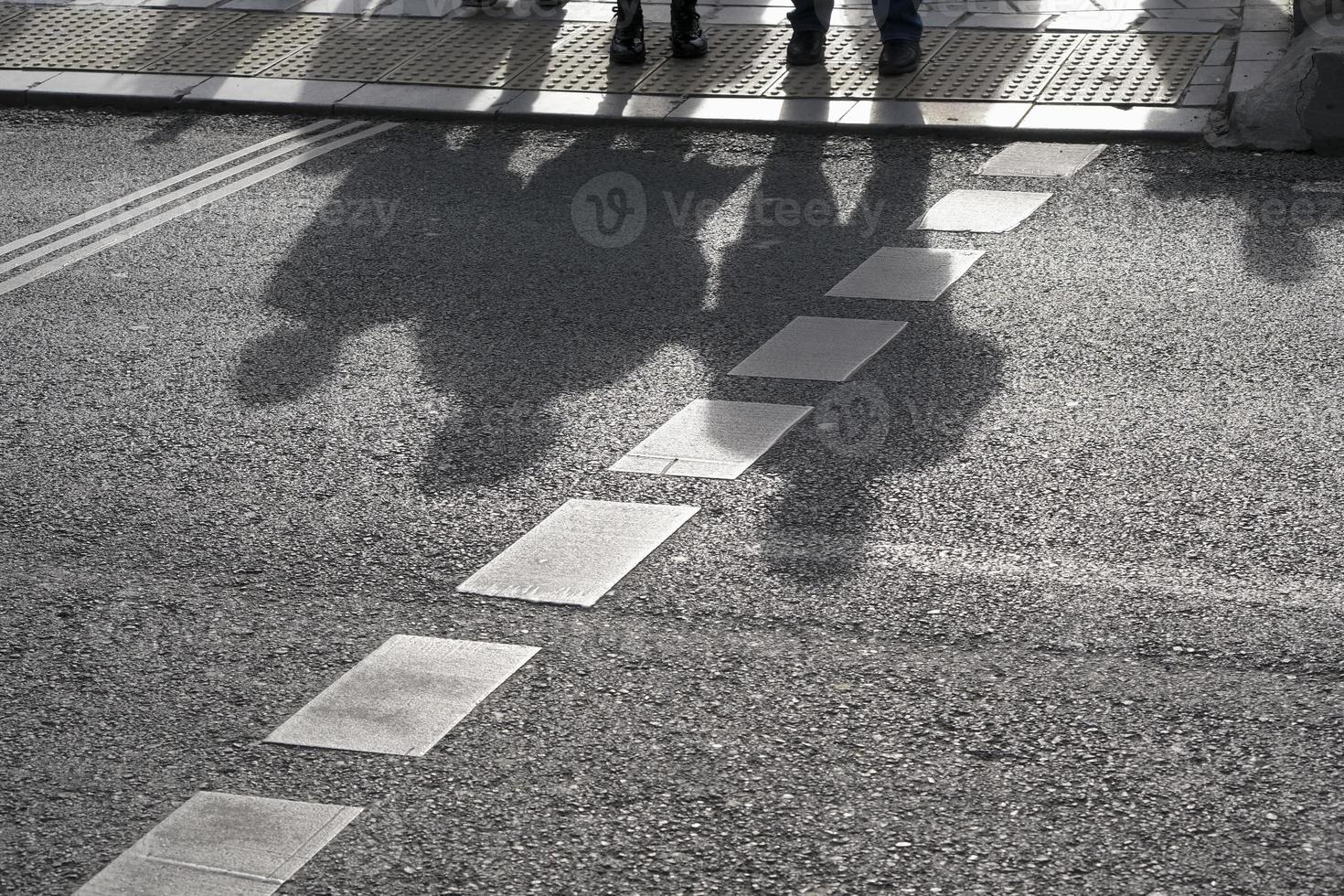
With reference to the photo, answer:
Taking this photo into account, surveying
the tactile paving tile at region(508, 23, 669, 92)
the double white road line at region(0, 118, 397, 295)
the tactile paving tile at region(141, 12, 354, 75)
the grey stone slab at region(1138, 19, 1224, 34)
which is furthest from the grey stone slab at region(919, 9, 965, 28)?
the tactile paving tile at region(141, 12, 354, 75)

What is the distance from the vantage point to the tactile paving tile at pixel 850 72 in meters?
7.59

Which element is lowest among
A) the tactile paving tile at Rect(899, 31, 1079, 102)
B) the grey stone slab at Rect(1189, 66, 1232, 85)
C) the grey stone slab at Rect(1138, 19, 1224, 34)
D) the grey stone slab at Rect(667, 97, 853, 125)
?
the grey stone slab at Rect(1189, 66, 1232, 85)

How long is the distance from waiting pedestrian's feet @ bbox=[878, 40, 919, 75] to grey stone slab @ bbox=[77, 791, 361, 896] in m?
5.59

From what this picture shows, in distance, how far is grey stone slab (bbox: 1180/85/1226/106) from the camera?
7090mm

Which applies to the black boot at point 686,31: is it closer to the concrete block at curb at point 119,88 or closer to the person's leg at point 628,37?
the person's leg at point 628,37

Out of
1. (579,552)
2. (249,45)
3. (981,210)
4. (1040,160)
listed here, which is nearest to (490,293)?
(981,210)

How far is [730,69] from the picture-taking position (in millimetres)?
8086

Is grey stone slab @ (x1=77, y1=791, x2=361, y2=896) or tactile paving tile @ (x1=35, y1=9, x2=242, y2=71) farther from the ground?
tactile paving tile @ (x1=35, y1=9, x2=242, y2=71)

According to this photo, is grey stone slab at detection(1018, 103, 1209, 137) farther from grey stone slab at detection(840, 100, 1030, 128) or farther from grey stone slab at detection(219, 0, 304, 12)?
grey stone slab at detection(219, 0, 304, 12)

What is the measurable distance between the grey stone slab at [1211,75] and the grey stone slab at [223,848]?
5752mm

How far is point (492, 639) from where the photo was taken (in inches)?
136

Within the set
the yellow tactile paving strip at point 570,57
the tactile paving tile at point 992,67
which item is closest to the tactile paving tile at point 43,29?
the yellow tactile paving strip at point 570,57

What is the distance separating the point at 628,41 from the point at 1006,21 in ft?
6.55

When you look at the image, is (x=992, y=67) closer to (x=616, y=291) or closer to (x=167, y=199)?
(x=616, y=291)
